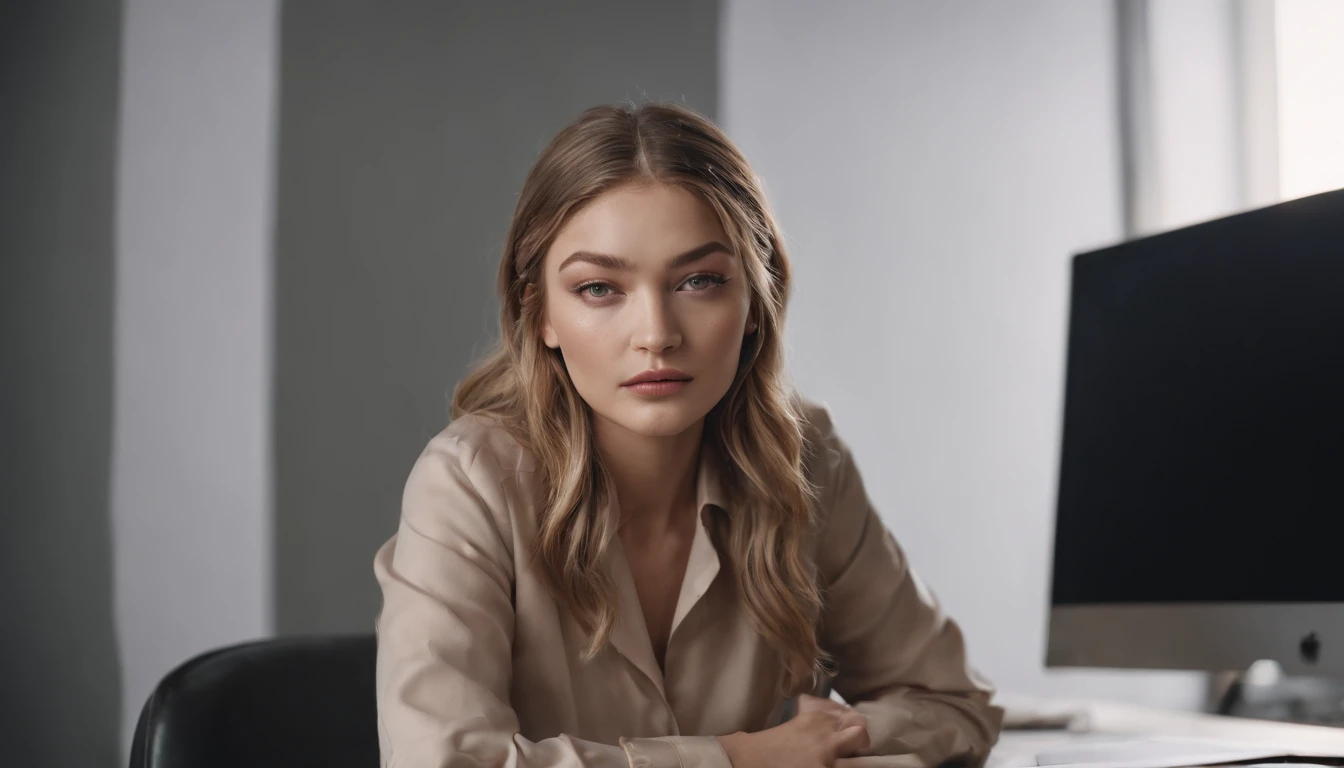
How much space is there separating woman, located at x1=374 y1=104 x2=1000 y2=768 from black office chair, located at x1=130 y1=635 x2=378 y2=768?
0.16 metres

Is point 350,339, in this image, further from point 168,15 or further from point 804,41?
point 804,41

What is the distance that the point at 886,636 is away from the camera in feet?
4.90

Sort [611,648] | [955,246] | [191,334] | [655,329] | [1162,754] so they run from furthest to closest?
[955,246] → [191,334] → [611,648] → [655,329] → [1162,754]

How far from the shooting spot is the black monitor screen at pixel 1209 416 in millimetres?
1305

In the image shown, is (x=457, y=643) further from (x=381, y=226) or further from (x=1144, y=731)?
(x=381, y=226)

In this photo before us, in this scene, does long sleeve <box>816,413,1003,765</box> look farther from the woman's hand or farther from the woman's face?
the woman's face

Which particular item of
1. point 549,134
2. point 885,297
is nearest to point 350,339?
point 549,134

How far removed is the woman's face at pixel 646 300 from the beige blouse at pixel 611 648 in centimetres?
18

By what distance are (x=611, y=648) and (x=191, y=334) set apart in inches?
52.1

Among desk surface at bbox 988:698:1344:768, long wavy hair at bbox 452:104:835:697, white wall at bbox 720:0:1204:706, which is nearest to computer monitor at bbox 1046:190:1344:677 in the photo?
desk surface at bbox 988:698:1344:768

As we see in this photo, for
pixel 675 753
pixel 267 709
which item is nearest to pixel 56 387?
pixel 267 709

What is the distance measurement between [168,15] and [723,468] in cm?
154

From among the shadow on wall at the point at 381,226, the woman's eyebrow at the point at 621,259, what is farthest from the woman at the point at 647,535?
the shadow on wall at the point at 381,226

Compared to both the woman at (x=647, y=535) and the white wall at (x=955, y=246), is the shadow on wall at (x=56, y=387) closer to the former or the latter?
the woman at (x=647, y=535)
